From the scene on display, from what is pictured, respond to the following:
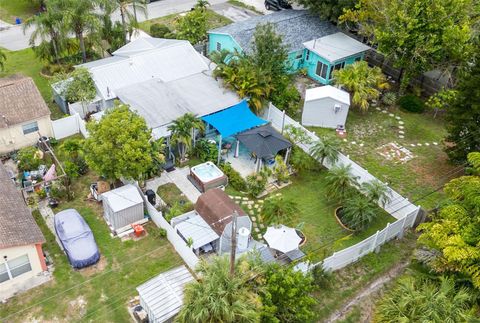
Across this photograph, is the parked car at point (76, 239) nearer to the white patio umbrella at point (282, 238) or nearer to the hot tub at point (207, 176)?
the hot tub at point (207, 176)

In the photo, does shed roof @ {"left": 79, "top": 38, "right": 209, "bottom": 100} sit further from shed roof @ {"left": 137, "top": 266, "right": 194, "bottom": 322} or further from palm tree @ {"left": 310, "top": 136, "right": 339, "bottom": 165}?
shed roof @ {"left": 137, "top": 266, "right": 194, "bottom": 322}

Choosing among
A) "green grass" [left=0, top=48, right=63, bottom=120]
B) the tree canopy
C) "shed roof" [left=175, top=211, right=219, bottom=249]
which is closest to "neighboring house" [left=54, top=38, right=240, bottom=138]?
"green grass" [left=0, top=48, right=63, bottom=120]

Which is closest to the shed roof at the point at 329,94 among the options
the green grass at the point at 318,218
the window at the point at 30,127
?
the green grass at the point at 318,218

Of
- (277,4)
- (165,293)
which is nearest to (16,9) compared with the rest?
(277,4)

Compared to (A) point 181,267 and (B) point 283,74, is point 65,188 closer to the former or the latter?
(A) point 181,267

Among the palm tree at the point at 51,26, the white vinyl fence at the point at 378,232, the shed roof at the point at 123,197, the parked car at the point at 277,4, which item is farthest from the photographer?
the parked car at the point at 277,4

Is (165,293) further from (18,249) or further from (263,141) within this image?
(263,141)
